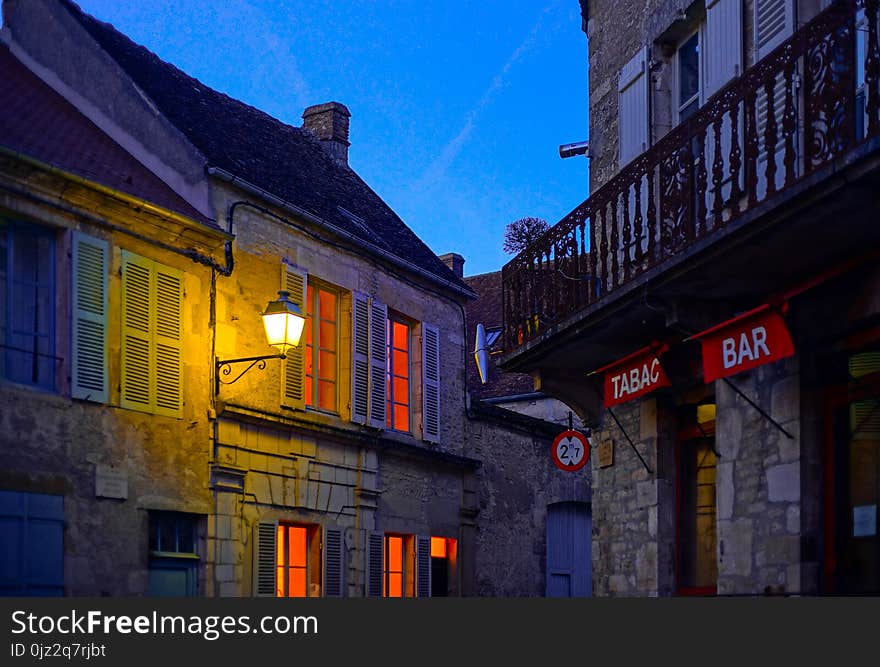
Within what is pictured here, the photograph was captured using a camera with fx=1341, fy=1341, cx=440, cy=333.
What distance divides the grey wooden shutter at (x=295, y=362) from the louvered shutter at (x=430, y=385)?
2.50 metres

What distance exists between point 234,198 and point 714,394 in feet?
19.3

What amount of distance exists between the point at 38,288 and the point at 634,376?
496 cm

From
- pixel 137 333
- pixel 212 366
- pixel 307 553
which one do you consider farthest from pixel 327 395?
pixel 137 333

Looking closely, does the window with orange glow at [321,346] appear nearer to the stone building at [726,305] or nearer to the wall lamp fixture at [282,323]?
the wall lamp fixture at [282,323]

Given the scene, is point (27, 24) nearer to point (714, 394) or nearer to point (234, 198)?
point (234, 198)

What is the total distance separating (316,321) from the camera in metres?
14.7

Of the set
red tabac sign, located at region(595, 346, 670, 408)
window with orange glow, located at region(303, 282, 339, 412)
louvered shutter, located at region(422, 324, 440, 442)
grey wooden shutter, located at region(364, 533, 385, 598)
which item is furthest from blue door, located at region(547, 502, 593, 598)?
red tabac sign, located at region(595, 346, 670, 408)

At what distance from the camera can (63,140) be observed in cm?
1215

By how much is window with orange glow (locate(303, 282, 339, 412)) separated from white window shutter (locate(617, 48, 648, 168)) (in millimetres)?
4611

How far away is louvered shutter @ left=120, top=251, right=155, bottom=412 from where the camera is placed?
38.8 ft

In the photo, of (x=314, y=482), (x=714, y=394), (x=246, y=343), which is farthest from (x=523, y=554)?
(x=714, y=394)

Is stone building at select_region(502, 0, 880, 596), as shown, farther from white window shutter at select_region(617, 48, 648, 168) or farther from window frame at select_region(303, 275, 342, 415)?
window frame at select_region(303, 275, 342, 415)

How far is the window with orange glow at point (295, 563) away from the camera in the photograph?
13.9 meters

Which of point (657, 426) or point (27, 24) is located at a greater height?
point (27, 24)
